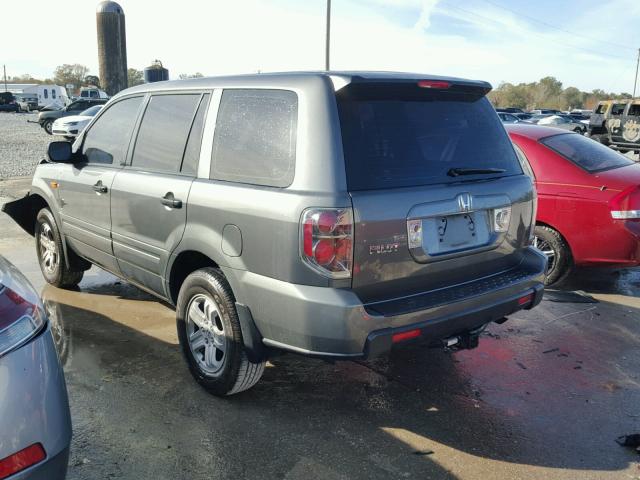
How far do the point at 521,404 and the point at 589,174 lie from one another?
111 inches

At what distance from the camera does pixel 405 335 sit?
288cm

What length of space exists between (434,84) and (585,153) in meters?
3.24

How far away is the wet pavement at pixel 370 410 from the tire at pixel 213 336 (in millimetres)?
164

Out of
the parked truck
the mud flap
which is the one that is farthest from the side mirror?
the parked truck

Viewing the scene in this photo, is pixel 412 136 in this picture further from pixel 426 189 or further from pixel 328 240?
pixel 328 240

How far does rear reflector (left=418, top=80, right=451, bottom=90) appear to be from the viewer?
10.4ft

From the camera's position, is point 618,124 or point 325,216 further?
point 618,124

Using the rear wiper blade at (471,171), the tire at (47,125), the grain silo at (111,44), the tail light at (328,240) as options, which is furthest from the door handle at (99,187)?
the grain silo at (111,44)

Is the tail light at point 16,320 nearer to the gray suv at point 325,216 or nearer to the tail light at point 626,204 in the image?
the gray suv at point 325,216

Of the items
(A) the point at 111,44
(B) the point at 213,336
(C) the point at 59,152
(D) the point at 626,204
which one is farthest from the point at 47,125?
(D) the point at 626,204

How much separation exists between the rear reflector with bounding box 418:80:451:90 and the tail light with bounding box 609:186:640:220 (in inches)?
109

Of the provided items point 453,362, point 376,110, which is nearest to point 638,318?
point 453,362

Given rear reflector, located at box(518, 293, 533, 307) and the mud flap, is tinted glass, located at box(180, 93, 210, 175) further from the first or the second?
the mud flap

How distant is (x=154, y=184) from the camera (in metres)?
3.80
